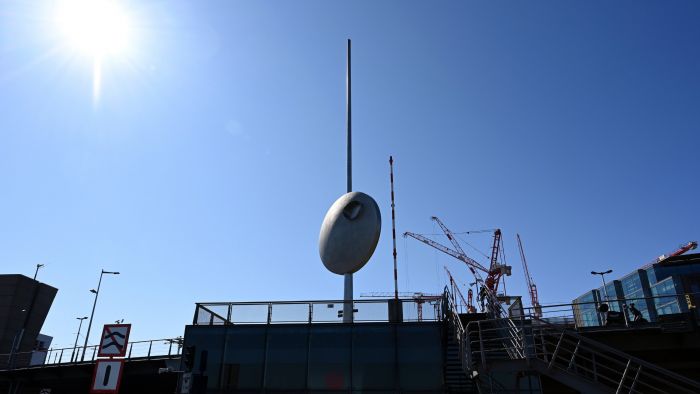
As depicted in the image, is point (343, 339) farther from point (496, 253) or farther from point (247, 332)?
point (496, 253)

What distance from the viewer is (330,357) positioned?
2145 cm

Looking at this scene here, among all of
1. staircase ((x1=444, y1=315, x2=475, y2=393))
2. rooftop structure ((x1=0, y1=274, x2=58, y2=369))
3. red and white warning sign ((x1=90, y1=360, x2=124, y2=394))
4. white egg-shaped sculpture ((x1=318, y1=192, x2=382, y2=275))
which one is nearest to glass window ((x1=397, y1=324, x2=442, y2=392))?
staircase ((x1=444, y1=315, x2=475, y2=393))

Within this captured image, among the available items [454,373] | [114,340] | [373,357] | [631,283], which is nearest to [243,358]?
[373,357]

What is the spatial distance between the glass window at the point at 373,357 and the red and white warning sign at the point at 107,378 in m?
9.75

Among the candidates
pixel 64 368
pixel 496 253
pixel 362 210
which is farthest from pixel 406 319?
pixel 496 253

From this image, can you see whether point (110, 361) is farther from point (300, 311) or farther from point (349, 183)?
point (349, 183)

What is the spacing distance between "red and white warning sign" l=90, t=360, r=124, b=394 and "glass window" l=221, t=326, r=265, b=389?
7.47 metres

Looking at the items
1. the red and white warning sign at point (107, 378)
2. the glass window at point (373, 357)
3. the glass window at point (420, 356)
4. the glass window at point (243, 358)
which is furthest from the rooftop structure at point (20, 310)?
the glass window at point (420, 356)

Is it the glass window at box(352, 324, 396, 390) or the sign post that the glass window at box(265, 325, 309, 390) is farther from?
the sign post

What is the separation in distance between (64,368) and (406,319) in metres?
23.5

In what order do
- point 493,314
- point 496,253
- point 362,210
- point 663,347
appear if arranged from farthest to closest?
point 496,253 < point 362,210 < point 493,314 < point 663,347

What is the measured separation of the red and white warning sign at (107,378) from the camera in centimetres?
1470

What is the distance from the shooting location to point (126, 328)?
16.0 meters

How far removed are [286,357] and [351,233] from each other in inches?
287
